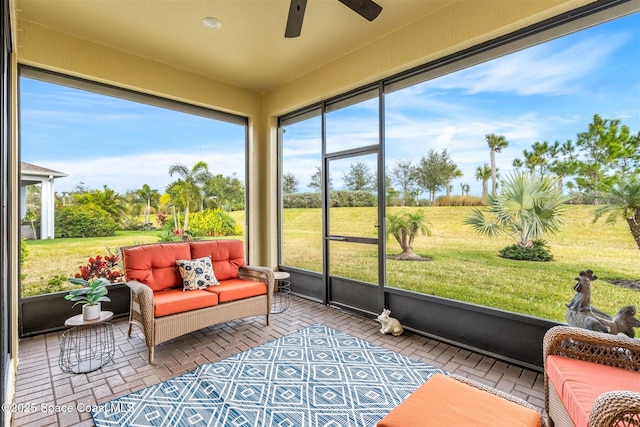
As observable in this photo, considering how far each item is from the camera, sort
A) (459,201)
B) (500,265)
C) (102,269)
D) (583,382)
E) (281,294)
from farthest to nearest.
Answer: (281,294) → (102,269) → (459,201) → (500,265) → (583,382)

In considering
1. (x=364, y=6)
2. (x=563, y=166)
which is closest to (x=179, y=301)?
(x=364, y=6)

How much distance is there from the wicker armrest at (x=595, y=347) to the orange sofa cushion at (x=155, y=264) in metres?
3.40

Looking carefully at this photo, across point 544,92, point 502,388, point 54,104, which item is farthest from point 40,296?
point 544,92

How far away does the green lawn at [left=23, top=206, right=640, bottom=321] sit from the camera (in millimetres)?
2404

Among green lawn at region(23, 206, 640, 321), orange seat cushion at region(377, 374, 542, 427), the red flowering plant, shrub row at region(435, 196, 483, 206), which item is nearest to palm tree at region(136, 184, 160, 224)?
green lawn at region(23, 206, 640, 321)

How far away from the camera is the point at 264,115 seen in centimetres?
524

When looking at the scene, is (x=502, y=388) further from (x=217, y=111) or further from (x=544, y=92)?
(x=217, y=111)

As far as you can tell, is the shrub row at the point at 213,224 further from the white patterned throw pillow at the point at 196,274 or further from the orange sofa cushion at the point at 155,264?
the white patterned throw pillow at the point at 196,274

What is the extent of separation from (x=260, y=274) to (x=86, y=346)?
1830mm

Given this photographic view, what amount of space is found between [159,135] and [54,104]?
1125 millimetres

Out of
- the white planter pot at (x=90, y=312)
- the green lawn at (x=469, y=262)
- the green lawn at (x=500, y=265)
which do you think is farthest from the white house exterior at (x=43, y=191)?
the green lawn at (x=500, y=265)

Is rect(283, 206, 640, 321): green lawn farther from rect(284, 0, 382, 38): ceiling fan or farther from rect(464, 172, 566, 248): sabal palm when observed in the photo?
rect(284, 0, 382, 38): ceiling fan

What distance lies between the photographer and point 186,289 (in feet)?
10.9

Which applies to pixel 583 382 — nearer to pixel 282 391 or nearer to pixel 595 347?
pixel 595 347
